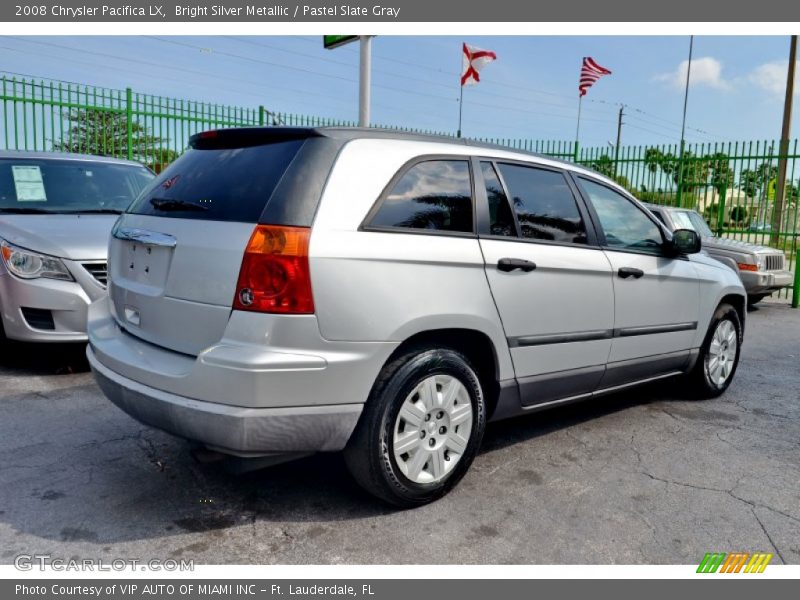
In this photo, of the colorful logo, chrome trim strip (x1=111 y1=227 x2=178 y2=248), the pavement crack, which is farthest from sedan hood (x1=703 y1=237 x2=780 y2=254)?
chrome trim strip (x1=111 y1=227 x2=178 y2=248)

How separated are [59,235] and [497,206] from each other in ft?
11.5

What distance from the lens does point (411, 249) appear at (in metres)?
2.89

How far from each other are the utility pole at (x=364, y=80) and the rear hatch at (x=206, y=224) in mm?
6327

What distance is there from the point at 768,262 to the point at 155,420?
34.1ft

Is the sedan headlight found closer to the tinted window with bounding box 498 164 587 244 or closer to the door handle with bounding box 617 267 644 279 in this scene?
the tinted window with bounding box 498 164 587 244

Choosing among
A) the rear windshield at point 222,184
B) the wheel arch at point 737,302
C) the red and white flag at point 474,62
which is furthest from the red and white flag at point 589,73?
the rear windshield at point 222,184

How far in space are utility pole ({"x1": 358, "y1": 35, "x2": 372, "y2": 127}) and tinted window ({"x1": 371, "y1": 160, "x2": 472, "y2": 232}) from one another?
20.4ft

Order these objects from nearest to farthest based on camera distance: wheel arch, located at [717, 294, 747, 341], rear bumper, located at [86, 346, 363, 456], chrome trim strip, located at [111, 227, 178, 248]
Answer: rear bumper, located at [86, 346, 363, 456] → chrome trim strip, located at [111, 227, 178, 248] → wheel arch, located at [717, 294, 747, 341]

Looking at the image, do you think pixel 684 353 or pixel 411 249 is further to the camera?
pixel 684 353

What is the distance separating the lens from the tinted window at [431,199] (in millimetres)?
2932

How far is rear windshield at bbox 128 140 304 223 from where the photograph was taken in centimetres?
278

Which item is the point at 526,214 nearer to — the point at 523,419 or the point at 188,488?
the point at 523,419
